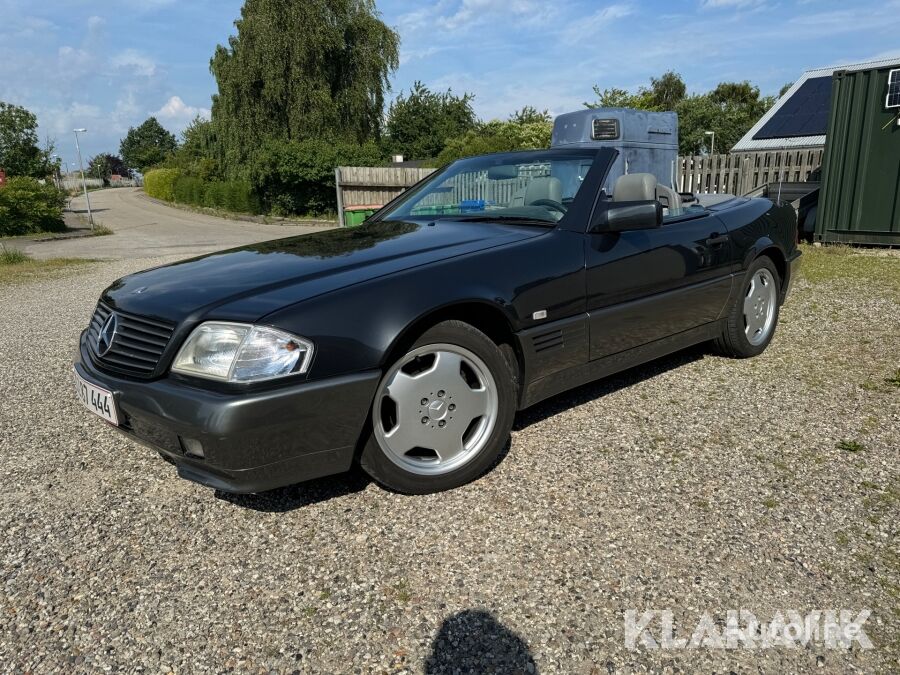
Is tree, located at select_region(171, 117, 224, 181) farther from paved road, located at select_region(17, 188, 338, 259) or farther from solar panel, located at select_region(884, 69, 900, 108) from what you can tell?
solar panel, located at select_region(884, 69, 900, 108)

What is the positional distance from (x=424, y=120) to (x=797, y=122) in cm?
3273

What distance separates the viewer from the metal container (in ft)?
32.0

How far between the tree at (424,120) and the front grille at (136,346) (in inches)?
1853

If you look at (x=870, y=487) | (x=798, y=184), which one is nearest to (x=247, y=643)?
(x=870, y=487)

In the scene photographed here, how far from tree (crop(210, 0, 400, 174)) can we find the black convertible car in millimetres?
24555

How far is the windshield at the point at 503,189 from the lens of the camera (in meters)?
3.39

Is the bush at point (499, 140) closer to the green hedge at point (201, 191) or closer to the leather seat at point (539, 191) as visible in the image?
the green hedge at point (201, 191)

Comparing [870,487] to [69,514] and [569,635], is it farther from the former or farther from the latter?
[69,514]

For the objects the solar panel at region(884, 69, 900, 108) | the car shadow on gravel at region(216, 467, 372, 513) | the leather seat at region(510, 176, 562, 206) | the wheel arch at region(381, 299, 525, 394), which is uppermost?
the solar panel at region(884, 69, 900, 108)

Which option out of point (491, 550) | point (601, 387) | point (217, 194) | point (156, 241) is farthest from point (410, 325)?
point (217, 194)

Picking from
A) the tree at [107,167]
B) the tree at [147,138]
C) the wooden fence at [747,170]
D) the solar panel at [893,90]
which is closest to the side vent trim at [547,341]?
the solar panel at [893,90]

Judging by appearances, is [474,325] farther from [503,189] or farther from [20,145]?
[20,145]

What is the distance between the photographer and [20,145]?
29156 mm

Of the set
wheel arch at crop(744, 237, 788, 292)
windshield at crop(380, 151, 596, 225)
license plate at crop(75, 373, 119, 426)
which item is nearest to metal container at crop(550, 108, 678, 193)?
wheel arch at crop(744, 237, 788, 292)
